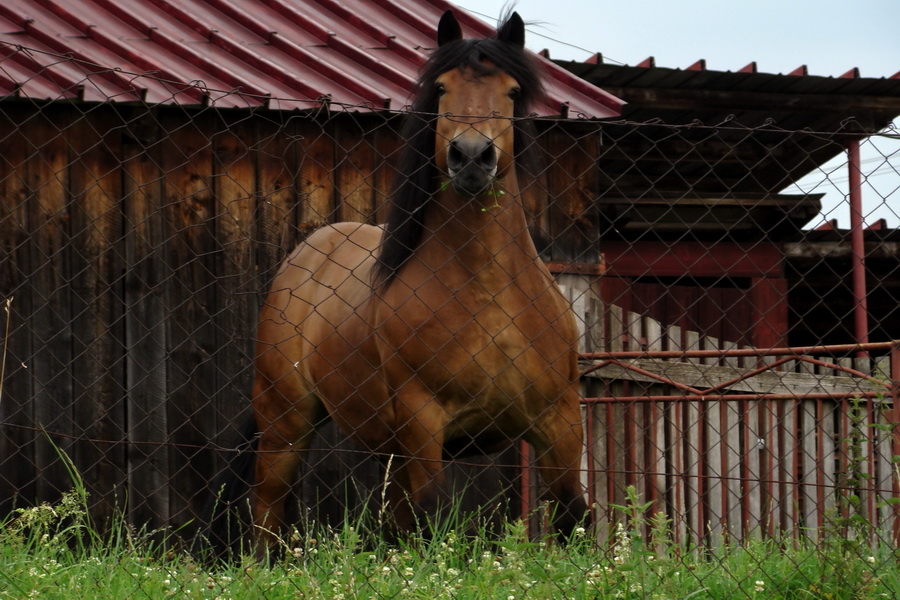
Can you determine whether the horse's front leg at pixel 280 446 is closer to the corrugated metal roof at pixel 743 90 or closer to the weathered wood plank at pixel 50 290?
the weathered wood plank at pixel 50 290

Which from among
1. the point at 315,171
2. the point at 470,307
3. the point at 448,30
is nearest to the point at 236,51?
the point at 315,171

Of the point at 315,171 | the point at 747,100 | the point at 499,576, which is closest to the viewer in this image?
the point at 499,576

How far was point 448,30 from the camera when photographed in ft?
16.5

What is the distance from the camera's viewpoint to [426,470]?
4.49 meters

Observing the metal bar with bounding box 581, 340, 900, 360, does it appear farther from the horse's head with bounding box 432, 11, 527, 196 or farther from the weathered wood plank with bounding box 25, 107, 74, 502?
the weathered wood plank with bounding box 25, 107, 74, 502

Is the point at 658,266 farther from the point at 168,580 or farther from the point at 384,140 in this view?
the point at 168,580

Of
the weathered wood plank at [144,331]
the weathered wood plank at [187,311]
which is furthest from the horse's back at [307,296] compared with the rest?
the weathered wood plank at [144,331]

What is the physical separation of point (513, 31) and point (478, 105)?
0.68 metres

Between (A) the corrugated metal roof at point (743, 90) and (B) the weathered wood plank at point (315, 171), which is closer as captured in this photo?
(B) the weathered wood plank at point (315, 171)

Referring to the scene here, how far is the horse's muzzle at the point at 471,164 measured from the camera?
3853 millimetres

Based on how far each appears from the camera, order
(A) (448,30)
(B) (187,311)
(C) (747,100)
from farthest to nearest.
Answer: (C) (747,100) < (B) (187,311) < (A) (448,30)

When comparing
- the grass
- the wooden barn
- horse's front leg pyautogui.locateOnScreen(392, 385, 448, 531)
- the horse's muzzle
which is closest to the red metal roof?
the wooden barn

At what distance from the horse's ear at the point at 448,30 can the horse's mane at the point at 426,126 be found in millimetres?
256

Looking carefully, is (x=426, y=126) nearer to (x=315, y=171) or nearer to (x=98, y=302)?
(x=315, y=171)
